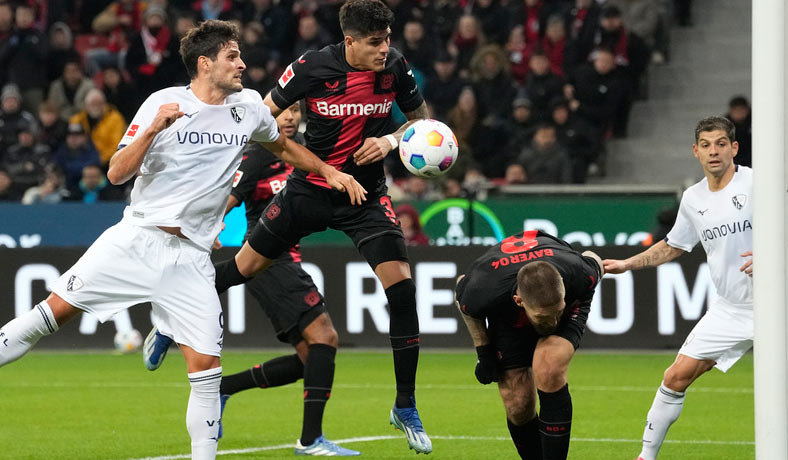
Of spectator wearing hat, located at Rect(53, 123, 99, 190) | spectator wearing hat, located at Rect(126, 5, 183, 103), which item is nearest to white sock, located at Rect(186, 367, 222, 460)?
spectator wearing hat, located at Rect(53, 123, 99, 190)

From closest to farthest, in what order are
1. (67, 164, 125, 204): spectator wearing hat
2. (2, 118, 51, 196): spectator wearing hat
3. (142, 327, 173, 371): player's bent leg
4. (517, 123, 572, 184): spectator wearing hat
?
(142, 327, 173, 371): player's bent leg, (517, 123, 572, 184): spectator wearing hat, (67, 164, 125, 204): spectator wearing hat, (2, 118, 51, 196): spectator wearing hat

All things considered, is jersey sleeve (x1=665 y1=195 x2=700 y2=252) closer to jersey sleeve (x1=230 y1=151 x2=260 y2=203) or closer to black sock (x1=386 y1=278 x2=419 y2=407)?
black sock (x1=386 y1=278 x2=419 y2=407)

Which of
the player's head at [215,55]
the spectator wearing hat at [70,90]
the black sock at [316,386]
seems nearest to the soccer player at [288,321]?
the black sock at [316,386]

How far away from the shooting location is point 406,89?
314 inches

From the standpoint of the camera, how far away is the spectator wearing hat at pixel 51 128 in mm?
18359

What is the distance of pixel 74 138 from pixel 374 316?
6.11m

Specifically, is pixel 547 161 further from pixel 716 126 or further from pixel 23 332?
pixel 23 332

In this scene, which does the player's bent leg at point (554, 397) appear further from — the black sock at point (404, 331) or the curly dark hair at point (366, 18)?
the curly dark hair at point (366, 18)

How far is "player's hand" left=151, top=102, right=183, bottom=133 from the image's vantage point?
Result: 630cm

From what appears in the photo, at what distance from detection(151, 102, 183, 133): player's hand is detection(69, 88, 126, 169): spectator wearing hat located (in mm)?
12031

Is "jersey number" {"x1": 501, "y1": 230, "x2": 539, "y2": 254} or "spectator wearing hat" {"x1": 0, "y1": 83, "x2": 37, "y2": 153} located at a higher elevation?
"spectator wearing hat" {"x1": 0, "y1": 83, "x2": 37, "y2": 153}

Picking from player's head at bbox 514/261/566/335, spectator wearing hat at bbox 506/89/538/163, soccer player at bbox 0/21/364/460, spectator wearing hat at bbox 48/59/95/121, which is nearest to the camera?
player's head at bbox 514/261/566/335

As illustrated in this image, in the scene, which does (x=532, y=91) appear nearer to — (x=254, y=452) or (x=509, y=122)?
(x=509, y=122)

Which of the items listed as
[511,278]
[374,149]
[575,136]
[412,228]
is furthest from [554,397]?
[575,136]
